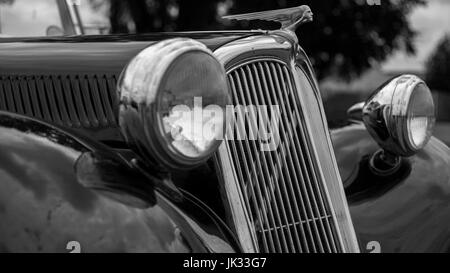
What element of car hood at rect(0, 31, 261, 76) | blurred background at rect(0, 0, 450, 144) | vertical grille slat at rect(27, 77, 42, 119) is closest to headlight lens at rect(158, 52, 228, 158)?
car hood at rect(0, 31, 261, 76)

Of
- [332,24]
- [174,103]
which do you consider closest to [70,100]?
[174,103]

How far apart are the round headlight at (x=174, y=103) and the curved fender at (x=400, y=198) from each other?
1110 mm

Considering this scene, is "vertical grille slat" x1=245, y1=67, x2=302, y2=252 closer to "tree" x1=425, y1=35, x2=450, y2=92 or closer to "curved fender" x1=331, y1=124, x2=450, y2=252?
"curved fender" x1=331, y1=124, x2=450, y2=252

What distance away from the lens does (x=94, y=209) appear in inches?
67.3

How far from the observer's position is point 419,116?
2.74 meters

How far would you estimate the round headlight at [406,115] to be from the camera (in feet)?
8.96

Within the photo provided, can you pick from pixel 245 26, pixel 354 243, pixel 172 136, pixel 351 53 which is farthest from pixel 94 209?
pixel 351 53

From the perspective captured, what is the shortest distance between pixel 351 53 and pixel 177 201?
50.1 ft

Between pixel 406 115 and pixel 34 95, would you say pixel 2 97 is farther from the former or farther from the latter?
pixel 406 115

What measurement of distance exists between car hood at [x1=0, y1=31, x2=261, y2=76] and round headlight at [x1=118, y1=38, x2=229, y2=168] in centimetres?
41

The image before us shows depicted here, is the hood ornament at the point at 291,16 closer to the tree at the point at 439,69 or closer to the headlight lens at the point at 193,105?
the headlight lens at the point at 193,105

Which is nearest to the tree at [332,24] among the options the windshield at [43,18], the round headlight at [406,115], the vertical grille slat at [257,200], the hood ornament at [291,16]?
the windshield at [43,18]

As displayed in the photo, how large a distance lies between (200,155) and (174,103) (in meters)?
0.15

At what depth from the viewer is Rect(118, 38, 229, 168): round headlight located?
5.86 feet
